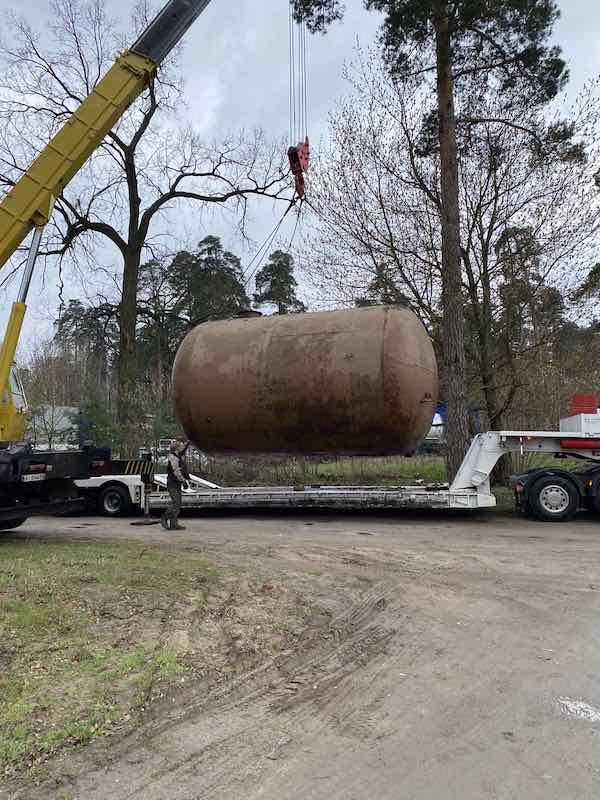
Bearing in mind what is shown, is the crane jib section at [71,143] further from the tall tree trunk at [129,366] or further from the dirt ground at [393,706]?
the tall tree trunk at [129,366]

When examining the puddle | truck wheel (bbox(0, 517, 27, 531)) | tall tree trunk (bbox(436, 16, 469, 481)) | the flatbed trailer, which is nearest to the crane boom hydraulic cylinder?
truck wheel (bbox(0, 517, 27, 531))

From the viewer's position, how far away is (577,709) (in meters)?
→ 3.88

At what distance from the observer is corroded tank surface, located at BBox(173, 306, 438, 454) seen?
391cm

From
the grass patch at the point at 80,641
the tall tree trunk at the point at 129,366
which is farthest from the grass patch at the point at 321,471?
the grass patch at the point at 80,641

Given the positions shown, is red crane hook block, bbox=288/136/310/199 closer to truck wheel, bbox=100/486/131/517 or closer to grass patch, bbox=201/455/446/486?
truck wheel, bbox=100/486/131/517

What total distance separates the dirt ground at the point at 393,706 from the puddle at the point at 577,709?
1 cm

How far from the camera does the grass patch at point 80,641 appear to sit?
11.7 ft

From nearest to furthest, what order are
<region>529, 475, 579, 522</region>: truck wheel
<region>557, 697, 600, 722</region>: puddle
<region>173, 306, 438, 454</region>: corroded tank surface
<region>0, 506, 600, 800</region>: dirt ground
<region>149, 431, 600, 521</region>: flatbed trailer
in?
<region>0, 506, 600, 800</region>: dirt ground < <region>557, 697, 600, 722</region>: puddle < <region>173, 306, 438, 454</region>: corroded tank surface < <region>529, 475, 579, 522</region>: truck wheel < <region>149, 431, 600, 521</region>: flatbed trailer

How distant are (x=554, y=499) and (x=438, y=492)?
2.06 metres

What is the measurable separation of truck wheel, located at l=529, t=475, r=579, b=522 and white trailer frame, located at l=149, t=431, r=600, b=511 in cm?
58

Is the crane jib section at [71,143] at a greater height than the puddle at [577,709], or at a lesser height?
greater

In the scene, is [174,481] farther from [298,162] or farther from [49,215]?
[298,162]

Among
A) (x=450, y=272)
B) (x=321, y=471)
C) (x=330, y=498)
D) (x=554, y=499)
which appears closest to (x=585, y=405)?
(x=554, y=499)

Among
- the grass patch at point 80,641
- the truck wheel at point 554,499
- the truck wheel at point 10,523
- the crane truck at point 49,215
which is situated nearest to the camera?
the grass patch at point 80,641
